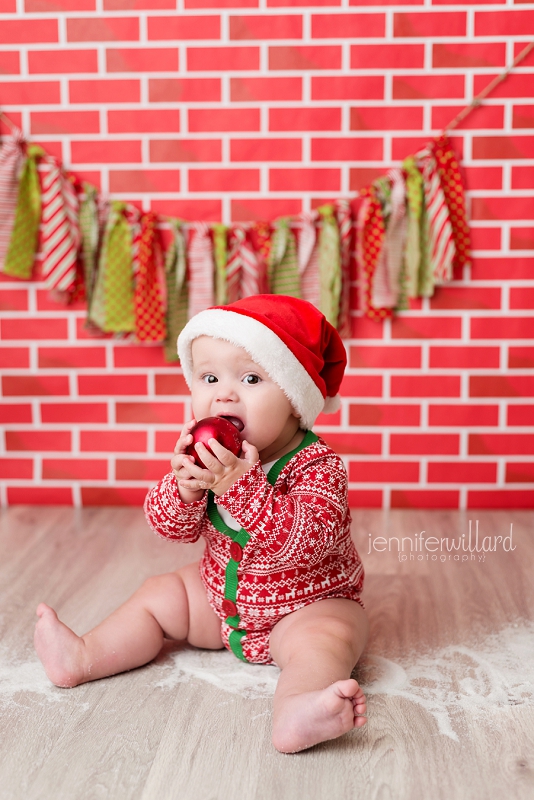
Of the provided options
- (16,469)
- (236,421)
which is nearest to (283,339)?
(236,421)

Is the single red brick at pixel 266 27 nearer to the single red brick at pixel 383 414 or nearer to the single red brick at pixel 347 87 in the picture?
the single red brick at pixel 347 87

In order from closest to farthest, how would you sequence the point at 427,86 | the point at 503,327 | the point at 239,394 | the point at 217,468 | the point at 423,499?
the point at 217,468, the point at 239,394, the point at 427,86, the point at 503,327, the point at 423,499

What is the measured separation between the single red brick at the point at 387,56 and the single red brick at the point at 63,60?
719 millimetres

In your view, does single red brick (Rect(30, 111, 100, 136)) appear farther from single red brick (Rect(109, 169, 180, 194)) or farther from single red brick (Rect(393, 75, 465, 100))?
single red brick (Rect(393, 75, 465, 100))

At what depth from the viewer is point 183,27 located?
2066 mm

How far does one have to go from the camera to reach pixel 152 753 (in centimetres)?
108

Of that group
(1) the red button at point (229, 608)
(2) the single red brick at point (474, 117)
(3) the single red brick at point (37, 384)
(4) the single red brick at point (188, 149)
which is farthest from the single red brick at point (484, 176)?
(1) the red button at point (229, 608)

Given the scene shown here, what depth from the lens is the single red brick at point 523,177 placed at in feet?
6.86

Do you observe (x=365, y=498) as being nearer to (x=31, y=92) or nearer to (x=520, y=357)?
(x=520, y=357)

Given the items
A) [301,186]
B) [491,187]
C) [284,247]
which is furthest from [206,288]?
[491,187]

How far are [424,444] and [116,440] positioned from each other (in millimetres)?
917

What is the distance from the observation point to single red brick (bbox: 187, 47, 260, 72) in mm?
2070

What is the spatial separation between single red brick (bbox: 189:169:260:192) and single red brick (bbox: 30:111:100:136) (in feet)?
1.00

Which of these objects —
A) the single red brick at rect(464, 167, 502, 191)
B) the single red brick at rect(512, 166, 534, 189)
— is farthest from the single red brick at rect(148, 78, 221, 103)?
the single red brick at rect(512, 166, 534, 189)
